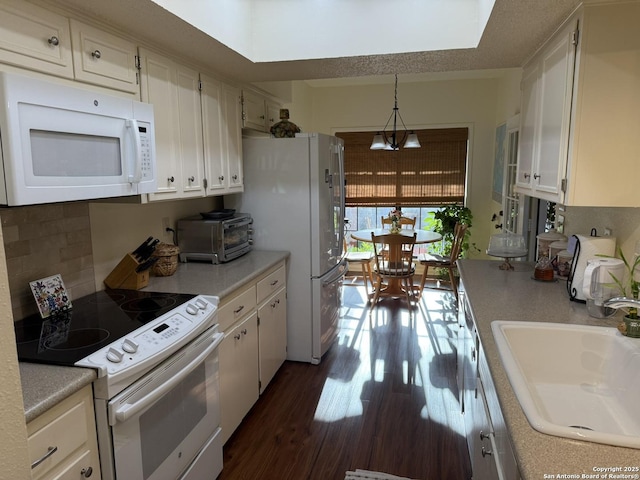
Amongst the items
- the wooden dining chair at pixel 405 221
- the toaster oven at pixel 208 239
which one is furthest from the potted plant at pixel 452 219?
the toaster oven at pixel 208 239

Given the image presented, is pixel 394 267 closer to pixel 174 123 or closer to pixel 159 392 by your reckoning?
pixel 174 123

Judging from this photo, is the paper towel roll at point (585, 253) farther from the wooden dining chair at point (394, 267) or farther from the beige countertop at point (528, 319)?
the wooden dining chair at point (394, 267)

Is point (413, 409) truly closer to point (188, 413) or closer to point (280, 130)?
point (188, 413)

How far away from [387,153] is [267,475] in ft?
15.5

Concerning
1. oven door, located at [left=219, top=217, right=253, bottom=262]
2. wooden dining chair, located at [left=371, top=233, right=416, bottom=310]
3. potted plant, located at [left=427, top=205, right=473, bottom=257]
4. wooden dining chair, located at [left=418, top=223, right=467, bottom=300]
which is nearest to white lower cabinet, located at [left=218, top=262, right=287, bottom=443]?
oven door, located at [left=219, top=217, right=253, bottom=262]

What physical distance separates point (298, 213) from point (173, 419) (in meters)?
1.91

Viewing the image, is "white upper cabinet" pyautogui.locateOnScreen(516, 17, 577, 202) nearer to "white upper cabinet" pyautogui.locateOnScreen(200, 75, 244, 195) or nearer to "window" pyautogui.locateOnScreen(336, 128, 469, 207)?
"white upper cabinet" pyautogui.locateOnScreen(200, 75, 244, 195)

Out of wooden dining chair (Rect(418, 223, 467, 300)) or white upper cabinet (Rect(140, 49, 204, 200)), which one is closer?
white upper cabinet (Rect(140, 49, 204, 200))

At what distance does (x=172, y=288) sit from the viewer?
2.38m

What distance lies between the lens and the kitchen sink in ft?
4.53

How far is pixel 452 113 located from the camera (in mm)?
5746

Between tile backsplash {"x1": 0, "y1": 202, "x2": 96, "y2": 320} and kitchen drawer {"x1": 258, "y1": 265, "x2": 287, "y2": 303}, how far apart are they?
3.33ft

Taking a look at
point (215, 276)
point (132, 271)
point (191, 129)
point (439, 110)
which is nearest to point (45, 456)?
point (132, 271)

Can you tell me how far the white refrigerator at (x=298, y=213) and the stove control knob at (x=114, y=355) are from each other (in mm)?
1997
